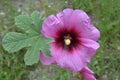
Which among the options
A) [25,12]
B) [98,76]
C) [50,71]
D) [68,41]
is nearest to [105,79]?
[98,76]

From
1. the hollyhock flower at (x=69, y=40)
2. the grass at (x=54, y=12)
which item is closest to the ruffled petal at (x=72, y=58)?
the hollyhock flower at (x=69, y=40)

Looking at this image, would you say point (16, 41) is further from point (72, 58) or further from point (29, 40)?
point (72, 58)

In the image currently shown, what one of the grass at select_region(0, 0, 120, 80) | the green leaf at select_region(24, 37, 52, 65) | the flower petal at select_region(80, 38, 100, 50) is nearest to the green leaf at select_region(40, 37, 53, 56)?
the green leaf at select_region(24, 37, 52, 65)

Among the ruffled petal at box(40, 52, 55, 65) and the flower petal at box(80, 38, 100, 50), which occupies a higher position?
the flower petal at box(80, 38, 100, 50)

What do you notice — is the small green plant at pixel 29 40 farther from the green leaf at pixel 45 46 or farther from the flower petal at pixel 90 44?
the flower petal at pixel 90 44

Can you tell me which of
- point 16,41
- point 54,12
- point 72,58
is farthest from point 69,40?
point 54,12

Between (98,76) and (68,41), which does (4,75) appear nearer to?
(98,76)

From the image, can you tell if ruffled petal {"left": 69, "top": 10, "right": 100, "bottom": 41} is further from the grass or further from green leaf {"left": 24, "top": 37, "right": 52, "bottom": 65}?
the grass
